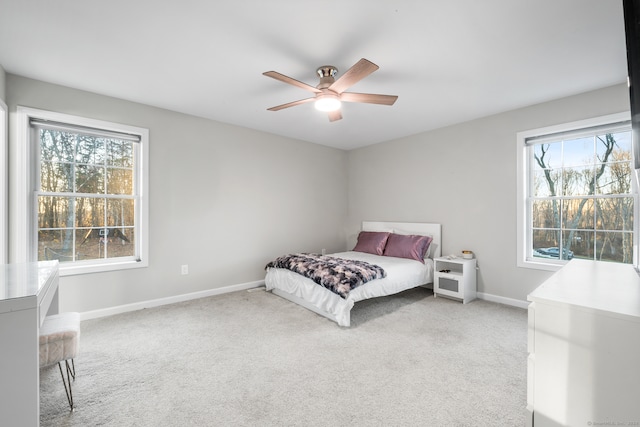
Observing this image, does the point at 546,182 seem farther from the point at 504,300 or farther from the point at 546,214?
the point at 504,300

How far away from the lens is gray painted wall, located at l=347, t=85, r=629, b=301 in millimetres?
3352

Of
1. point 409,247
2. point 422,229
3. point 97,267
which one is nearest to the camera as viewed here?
point 97,267

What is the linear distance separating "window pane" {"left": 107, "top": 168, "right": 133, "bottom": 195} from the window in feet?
15.4

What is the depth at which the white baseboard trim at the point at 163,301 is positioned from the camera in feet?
10.3

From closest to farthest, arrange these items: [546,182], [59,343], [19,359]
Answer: [19,359]
[59,343]
[546,182]

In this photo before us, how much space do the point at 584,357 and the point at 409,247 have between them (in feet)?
10.2

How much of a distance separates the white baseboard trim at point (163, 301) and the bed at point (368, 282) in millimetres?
450

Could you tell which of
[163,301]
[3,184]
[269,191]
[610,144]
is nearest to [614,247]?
[610,144]

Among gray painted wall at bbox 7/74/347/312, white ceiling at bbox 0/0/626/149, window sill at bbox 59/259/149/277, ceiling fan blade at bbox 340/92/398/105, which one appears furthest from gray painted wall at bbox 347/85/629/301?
window sill at bbox 59/259/149/277

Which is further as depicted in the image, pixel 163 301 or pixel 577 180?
pixel 163 301

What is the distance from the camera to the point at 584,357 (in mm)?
1075

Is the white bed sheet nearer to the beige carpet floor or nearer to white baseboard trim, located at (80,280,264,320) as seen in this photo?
the beige carpet floor

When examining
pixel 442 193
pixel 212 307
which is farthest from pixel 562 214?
pixel 212 307

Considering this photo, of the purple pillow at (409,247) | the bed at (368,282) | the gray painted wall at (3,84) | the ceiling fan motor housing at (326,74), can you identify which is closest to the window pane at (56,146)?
the gray painted wall at (3,84)
